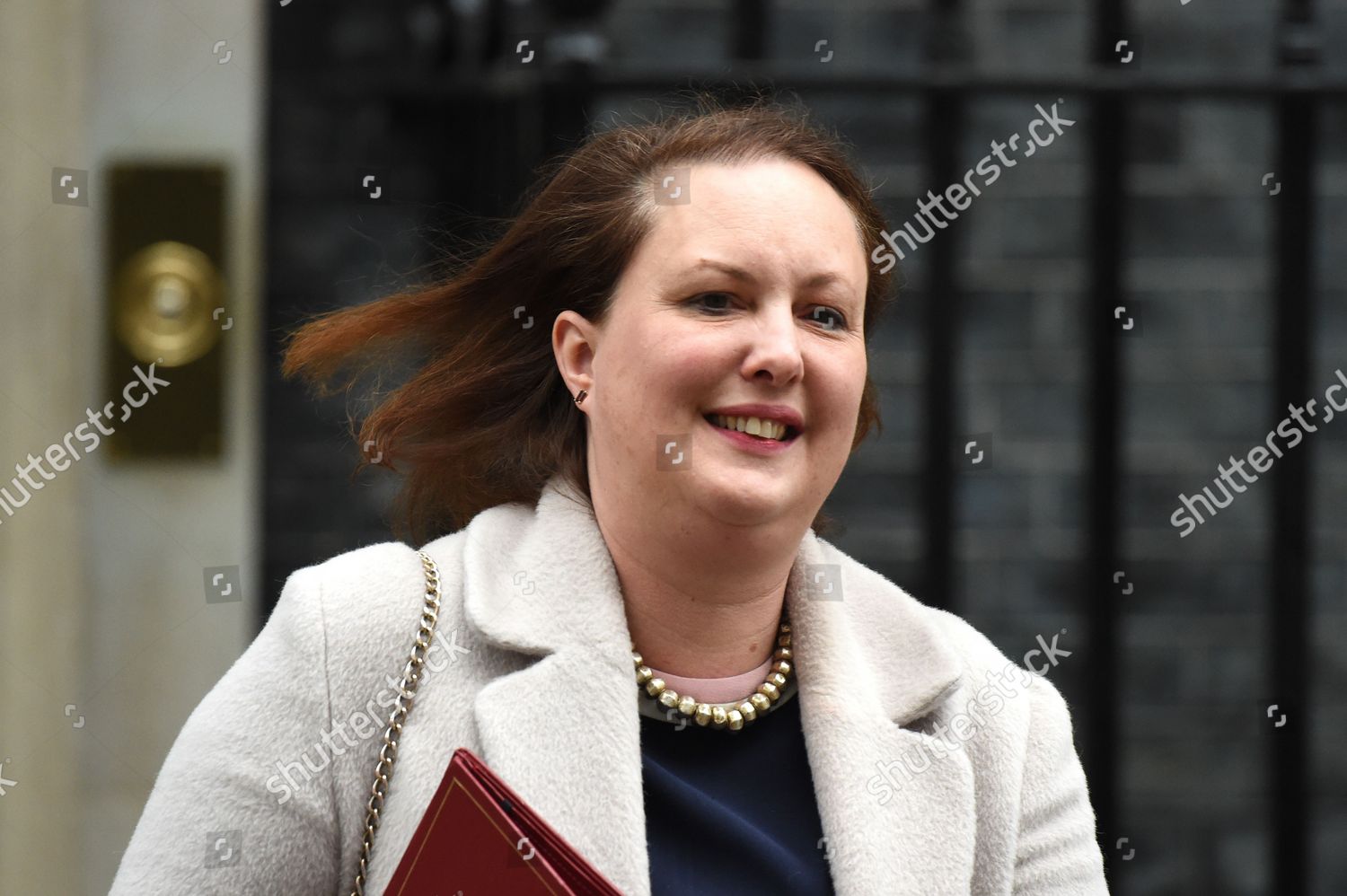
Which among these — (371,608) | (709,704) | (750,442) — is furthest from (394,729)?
(750,442)

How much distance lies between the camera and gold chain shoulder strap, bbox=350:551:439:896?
1606mm

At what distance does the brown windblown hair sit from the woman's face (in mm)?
62

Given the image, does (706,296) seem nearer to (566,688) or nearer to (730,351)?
(730,351)

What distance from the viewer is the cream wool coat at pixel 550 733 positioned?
159 cm

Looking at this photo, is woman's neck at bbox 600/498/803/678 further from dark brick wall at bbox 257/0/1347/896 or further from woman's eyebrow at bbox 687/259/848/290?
dark brick wall at bbox 257/0/1347/896

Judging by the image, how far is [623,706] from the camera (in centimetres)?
169

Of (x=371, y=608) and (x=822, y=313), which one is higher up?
(x=822, y=313)

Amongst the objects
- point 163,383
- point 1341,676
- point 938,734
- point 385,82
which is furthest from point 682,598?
point 1341,676

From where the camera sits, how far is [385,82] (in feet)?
10.7

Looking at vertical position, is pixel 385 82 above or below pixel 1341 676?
above

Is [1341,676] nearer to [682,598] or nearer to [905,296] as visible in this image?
[905,296]

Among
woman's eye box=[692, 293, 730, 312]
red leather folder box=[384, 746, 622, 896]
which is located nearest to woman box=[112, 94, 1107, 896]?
woman's eye box=[692, 293, 730, 312]

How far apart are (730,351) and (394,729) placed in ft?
1.68

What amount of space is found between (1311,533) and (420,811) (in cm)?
224
